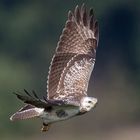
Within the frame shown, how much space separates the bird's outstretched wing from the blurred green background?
1985cm

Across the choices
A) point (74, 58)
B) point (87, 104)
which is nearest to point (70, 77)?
point (74, 58)

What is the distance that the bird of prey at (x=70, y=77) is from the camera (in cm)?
1695

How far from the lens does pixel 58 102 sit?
16.7m

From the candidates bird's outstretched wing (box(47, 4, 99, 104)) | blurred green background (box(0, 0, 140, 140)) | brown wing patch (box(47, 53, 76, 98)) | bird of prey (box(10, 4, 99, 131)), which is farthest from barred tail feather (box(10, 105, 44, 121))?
blurred green background (box(0, 0, 140, 140))

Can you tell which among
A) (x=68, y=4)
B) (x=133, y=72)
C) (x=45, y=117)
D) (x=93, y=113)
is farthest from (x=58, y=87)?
(x=68, y=4)

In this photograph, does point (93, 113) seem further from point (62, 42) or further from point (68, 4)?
point (62, 42)

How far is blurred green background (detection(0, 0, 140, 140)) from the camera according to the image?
46562 millimetres

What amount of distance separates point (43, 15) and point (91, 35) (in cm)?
5332

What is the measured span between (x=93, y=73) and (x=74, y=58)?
139 ft

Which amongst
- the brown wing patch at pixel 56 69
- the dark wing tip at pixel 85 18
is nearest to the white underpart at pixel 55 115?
the brown wing patch at pixel 56 69

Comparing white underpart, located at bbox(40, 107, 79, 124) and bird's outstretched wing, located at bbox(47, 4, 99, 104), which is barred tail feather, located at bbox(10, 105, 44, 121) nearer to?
white underpart, located at bbox(40, 107, 79, 124)

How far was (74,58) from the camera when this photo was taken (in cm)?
1939

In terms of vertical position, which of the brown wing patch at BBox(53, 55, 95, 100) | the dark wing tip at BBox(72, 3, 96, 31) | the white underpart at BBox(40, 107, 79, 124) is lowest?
the white underpart at BBox(40, 107, 79, 124)

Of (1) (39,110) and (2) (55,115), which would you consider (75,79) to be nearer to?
(1) (39,110)
